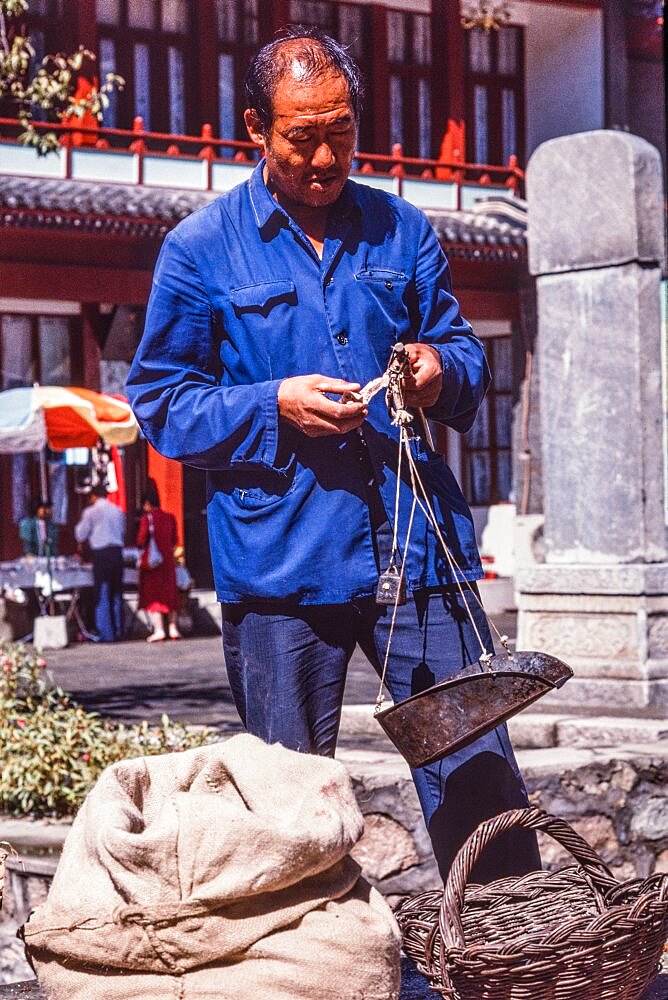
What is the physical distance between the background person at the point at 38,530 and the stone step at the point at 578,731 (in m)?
8.22

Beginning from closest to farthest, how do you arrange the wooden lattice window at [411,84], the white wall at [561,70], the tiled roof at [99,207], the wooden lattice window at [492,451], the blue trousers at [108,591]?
1. the blue trousers at [108,591]
2. the tiled roof at [99,207]
3. the wooden lattice window at [411,84]
4. the white wall at [561,70]
5. the wooden lattice window at [492,451]

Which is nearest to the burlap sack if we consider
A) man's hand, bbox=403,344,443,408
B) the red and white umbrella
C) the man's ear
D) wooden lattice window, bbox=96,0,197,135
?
man's hand, bbox=403,344,443,408

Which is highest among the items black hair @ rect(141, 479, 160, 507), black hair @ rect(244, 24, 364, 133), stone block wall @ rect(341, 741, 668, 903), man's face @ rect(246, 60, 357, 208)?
black hair @ rect(244, 24, 364, 133)

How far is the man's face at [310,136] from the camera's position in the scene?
271cm

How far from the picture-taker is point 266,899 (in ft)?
7.80

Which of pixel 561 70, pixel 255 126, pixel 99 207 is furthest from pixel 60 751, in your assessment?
pixel 561 70

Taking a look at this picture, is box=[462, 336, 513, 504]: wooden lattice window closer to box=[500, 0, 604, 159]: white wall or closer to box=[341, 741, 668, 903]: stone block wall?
box=[500, 0, 604, 159]: white wall

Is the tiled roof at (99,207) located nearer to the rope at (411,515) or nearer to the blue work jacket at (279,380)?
the blue work jacket at (279,380)

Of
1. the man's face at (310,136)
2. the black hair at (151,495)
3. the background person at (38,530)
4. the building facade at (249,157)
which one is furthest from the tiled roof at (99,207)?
the man's face at (310,136)

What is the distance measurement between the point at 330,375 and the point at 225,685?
7164 millimetres

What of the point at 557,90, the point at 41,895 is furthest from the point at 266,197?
the point at 557,90

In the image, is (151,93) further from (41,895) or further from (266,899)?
(266,899)

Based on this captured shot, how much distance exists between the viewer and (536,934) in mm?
2627

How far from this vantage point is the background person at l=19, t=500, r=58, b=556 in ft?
44.5
